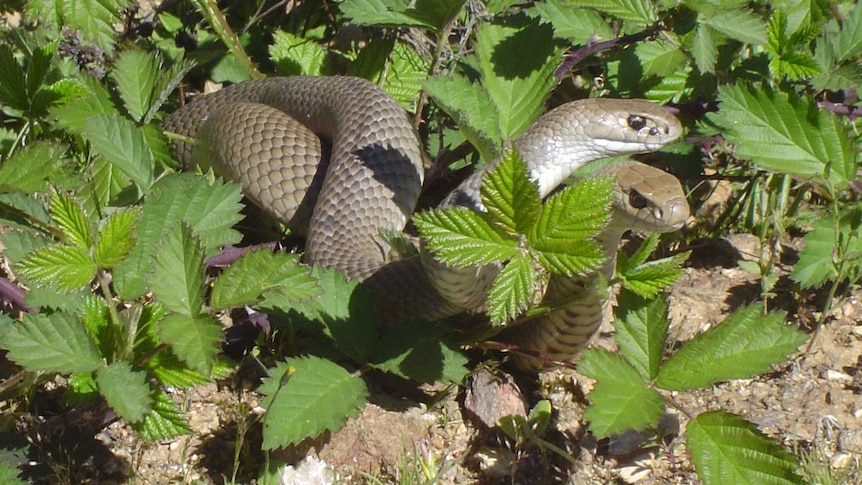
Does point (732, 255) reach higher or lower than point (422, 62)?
lower

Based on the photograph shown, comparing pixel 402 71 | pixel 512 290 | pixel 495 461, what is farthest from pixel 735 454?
pixel 402 71

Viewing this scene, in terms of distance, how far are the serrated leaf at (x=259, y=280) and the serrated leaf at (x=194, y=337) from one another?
0.06m

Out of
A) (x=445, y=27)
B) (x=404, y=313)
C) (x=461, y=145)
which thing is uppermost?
(x=445, y=27)

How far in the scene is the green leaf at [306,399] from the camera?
8.14 ft

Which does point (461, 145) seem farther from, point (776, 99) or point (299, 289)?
point (299, 289)

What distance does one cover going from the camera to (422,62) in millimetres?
4305

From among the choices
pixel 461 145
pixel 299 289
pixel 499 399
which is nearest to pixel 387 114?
pixel 461 145

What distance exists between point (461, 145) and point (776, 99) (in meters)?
1.19

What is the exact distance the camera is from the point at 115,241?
239 centimetres

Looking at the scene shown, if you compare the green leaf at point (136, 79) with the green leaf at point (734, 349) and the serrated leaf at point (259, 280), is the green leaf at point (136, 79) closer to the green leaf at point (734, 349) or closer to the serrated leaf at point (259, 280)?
the serrated leaf at point (259, 280)

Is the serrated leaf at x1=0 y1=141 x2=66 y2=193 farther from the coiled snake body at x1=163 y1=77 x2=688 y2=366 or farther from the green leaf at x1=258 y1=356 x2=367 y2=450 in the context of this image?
the coiled snake body at x1=163 y1=77 x2=688 y2=366

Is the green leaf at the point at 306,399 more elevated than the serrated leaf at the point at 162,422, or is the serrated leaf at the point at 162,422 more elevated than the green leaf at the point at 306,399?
the green leaf at the point at 306,399

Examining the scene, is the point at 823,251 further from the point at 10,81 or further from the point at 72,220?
the point at 10,81

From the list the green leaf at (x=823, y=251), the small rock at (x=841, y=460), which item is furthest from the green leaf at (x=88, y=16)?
the small rock at (x=841, y=460)
